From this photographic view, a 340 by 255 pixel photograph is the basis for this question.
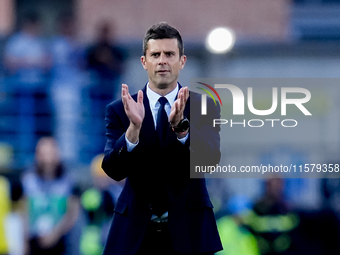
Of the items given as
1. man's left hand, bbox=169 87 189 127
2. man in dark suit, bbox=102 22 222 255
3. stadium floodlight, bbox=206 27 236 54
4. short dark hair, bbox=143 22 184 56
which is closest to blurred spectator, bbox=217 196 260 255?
stadium floodlight, bbox=206 27 236 54

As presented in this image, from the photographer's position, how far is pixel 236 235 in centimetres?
791

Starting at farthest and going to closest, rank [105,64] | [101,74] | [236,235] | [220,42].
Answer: [220,42] → [101,74] → [105,64] → [236,235]

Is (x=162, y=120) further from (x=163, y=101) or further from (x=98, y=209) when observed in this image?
(x=98, y=209)

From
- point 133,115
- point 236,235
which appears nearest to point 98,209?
point 236,235

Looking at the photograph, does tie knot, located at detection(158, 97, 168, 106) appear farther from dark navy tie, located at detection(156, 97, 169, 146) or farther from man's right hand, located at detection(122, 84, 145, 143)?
man's right hand, located at detection(122, 84, 145, 143)

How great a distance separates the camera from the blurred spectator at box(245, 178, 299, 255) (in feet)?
25.9

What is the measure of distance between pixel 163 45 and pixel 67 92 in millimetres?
6785

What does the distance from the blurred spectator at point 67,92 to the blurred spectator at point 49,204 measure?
2182 millimetres

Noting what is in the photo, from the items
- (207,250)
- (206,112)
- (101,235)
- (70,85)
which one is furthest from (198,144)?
(70,85)

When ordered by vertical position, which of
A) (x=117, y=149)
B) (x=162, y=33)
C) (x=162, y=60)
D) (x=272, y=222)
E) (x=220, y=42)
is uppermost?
(x=220, y=42)

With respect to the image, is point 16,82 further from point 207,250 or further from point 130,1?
point 207,250

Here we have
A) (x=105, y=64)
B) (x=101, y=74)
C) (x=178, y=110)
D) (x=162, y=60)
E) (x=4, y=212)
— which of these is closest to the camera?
(x=178, y=110)

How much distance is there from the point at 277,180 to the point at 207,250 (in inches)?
202

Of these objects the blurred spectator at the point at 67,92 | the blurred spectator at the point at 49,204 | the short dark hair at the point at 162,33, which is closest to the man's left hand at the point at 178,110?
the short dark hair at the point at 162,33
